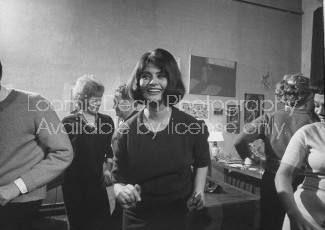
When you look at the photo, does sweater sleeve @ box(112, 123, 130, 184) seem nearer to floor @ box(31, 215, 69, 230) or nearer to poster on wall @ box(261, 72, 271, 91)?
floor @ box(31, 215, 69, 230)

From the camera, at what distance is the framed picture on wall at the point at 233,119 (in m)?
2.86

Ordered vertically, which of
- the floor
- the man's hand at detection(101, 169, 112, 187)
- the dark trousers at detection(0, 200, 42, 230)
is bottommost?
the floor

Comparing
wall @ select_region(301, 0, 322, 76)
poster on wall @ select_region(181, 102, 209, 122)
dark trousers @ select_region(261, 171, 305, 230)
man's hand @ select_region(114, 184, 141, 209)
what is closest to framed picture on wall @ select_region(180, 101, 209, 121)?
poster on wall @ select_region(181, 102, 209, 122)

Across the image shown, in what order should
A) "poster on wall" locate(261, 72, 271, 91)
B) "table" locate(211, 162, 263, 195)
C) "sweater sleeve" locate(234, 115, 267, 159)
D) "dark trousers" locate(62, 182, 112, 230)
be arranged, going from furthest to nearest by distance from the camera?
"poster on wall" locate(261, 72, 271, 91) → "table" locate(211, 162, 263, 195) → "dark trousers" locate(62, 182, 112, 230) → "sweater sleeve" locate(234, 115, 267, 159)

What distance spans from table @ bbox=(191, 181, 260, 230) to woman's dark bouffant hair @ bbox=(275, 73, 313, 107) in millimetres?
740

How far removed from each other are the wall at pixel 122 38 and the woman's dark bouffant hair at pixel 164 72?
1.61 meters

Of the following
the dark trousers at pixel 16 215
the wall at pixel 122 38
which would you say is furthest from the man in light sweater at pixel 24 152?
the wall at pixel 122 38

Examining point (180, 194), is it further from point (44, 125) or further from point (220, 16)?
point (220, 16)

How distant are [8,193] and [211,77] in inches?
96.2

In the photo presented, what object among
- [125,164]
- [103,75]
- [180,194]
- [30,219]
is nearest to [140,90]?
[125,164]

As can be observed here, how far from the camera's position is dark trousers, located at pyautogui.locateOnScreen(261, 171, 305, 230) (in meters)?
0.92

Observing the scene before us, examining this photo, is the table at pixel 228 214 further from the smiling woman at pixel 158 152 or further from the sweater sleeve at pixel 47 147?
the sweater sleeve at pixel 47 147

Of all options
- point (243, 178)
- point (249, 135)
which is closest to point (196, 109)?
point (243, 178)

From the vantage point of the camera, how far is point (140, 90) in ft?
2.74
